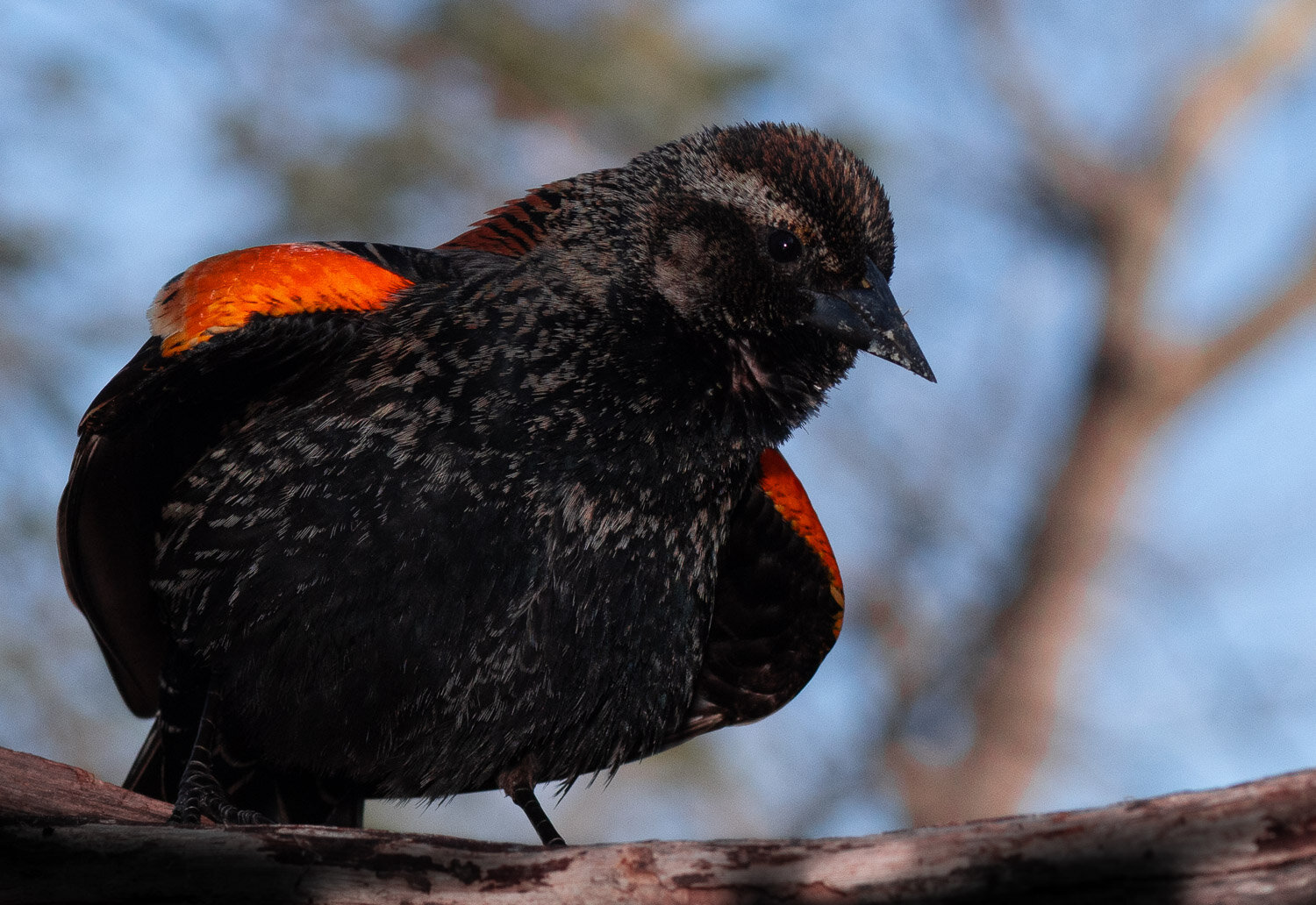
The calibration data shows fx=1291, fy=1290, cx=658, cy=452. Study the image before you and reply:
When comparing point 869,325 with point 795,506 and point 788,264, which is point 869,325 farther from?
point 795,506

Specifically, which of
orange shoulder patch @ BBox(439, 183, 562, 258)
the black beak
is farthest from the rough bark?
orange shoulder patch @ BBox(439, 183, 562, 258)

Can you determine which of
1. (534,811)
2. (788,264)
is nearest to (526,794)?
(534,811)

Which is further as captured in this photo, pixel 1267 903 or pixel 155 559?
pixel 155 559

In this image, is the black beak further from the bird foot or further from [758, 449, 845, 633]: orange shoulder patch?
the bird foot

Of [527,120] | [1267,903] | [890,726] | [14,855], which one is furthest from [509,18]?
[1267,903]

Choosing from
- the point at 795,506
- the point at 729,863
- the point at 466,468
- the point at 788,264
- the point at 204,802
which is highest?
the point at 788,264

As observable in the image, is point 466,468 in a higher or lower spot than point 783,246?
lower

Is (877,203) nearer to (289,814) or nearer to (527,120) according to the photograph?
(289,814)

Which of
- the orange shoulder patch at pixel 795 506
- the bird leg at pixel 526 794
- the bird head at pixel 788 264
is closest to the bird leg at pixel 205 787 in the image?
the bird leg at pixel 526 794
